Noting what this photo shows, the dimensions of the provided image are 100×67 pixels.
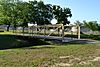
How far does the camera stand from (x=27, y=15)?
189 ft

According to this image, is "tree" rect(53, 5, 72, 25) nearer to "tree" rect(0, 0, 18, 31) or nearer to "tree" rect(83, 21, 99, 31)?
"tree" rect(0, 0, 18, 31)

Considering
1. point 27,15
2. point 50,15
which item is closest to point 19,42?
point 27,15

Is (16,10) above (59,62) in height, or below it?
above

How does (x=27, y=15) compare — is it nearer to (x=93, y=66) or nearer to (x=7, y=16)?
(x=7, y=16)

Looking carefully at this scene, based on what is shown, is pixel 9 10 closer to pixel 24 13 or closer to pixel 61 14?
pixel 24 13

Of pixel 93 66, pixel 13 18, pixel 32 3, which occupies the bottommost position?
→ pixel 93 66

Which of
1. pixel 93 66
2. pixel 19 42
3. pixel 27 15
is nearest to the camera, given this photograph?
pixel 93 66

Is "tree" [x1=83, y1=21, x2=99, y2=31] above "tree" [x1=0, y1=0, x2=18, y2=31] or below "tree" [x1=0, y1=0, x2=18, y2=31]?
below

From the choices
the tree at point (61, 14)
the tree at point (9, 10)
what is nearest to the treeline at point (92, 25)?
the tree at point (61, 14)

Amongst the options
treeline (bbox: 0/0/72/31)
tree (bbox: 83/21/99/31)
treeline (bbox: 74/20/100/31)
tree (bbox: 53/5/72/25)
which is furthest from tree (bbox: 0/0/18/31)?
tree (bbox: 83/21/99/31)

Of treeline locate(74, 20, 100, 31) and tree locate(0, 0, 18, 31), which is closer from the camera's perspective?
tree locate(0, 0, 18, 31)

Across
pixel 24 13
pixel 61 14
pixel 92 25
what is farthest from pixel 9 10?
pixel 92 25

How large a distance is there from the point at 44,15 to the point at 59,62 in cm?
4749

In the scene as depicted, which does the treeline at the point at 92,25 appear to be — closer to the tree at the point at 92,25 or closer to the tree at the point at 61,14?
the tree at the point at 92,25
